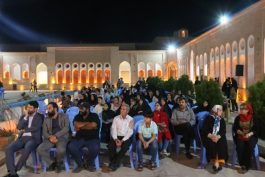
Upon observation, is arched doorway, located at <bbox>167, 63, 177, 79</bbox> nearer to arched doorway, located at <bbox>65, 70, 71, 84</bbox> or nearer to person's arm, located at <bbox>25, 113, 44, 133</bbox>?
arched doorway, located at <bbox>65, 70, 71, 84</bbox>

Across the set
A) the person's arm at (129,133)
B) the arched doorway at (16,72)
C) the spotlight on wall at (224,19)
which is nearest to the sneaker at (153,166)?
the person's arm at (129,133)

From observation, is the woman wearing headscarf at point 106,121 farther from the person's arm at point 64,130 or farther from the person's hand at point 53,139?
the person's hand at point 53,139

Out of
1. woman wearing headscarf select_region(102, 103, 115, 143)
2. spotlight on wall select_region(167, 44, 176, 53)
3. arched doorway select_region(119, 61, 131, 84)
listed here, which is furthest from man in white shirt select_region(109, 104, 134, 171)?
arched doorway select_region(119, 61, 131, 84)

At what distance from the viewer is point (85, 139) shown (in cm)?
767

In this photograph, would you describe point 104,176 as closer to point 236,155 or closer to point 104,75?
point 236,155

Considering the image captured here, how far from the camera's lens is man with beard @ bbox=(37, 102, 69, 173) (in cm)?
739

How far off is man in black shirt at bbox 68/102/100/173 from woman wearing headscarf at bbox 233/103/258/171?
8.56ft

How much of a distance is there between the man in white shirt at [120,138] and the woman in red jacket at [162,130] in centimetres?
102

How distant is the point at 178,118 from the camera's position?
902 centimetres

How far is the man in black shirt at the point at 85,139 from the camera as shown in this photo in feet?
24.6

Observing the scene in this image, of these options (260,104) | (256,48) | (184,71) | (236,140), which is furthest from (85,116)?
(184,71)

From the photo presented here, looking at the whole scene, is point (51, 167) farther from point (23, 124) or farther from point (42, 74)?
point (42, 74)

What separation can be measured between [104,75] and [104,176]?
48765 millimetres

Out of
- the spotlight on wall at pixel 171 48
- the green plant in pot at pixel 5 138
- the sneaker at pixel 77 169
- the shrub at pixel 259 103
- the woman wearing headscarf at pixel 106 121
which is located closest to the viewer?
the sneaker at pixel 77 169
